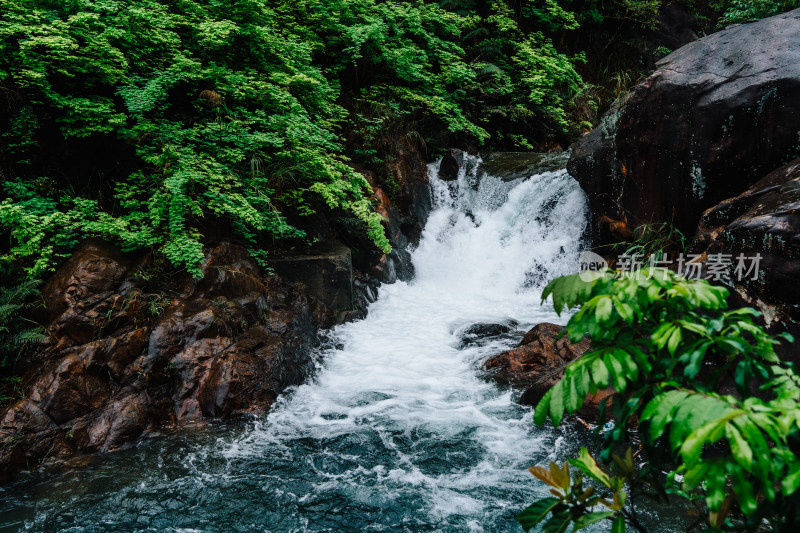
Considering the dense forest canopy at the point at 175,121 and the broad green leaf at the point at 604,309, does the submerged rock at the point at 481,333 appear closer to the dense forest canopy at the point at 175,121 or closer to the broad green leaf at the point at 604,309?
the dense forest canopy at the point at 175,121

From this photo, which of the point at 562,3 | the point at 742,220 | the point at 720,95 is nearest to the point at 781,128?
the point at 720,95

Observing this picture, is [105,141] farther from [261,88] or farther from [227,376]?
[227,376]

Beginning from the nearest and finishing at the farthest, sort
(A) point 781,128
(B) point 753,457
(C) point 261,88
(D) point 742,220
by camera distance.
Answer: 1. (B) point 753,457
2. (D) point 742,220
3. (A) point 781,128
4. (C) point 261,88

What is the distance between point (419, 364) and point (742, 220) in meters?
4.20

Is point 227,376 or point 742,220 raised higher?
point 742,220

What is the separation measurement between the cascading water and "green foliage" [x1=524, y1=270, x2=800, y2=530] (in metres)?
2.59

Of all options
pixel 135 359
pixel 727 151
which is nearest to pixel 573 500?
pixel 135 359

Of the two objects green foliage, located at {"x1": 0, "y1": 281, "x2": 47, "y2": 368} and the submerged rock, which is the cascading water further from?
green foliage, located at {"x1": 0, "y1": 281, "x2": 47, "y2": 368}

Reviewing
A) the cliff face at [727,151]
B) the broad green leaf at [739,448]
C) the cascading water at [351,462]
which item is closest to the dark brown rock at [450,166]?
the cliff face at [727,151]

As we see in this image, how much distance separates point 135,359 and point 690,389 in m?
5.39

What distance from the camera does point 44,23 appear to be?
503 centimetres

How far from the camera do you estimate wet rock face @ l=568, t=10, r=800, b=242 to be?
532cm

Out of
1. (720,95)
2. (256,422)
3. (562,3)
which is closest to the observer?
(256,422)

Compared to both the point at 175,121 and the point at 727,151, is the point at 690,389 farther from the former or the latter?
the point at 175,121
